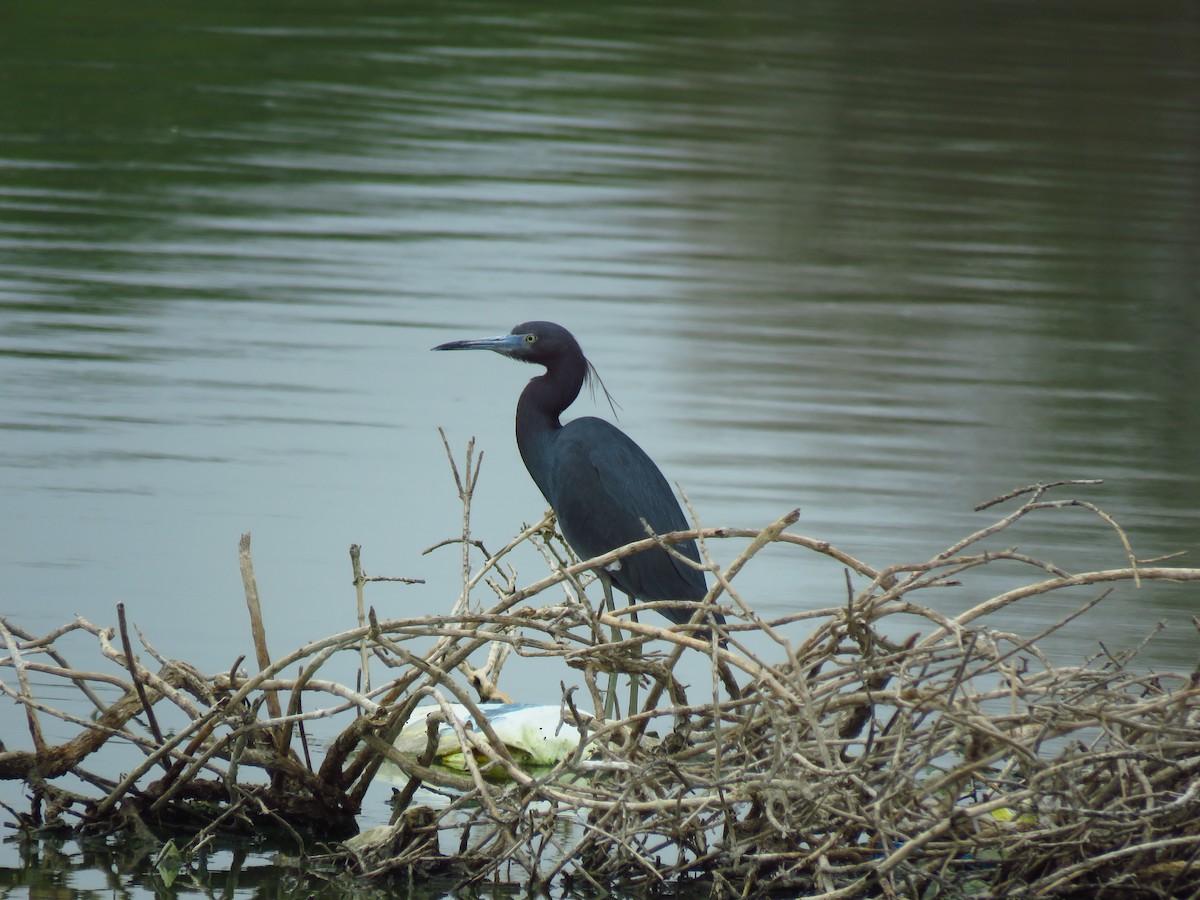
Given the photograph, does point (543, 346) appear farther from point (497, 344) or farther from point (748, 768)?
point (748, 768)

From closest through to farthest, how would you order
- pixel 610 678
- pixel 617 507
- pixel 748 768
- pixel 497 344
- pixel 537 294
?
pixel 748 768
pixel 610 678
pixel 617 507
pixel 497 344
pixel 537 294

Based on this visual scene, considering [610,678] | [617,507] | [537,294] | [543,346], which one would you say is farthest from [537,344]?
[537,294]

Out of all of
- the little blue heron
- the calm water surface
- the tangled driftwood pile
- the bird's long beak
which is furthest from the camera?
the calm water surface

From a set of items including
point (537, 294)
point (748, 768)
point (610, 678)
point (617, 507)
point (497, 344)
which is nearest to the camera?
point (748, 768)

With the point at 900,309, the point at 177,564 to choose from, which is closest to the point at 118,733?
the point at 177,564

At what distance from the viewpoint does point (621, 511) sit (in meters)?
5.07

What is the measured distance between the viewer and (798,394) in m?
8.73

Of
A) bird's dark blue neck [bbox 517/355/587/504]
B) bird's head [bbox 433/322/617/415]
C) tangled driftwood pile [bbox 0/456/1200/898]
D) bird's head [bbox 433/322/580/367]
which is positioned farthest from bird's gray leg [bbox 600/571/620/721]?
bird's head [bbox 433/322/580/367]

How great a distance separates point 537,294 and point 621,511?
5043 millimetres

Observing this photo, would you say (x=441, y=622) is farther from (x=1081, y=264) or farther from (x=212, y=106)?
(x=212, y=106)

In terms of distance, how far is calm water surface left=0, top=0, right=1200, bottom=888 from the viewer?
259 inches

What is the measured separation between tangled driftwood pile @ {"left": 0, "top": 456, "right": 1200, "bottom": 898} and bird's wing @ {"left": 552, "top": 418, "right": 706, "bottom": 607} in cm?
65

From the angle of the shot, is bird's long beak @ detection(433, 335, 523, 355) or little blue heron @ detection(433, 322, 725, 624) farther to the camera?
bird's long beak @ detection(433, 335, 523, 355)

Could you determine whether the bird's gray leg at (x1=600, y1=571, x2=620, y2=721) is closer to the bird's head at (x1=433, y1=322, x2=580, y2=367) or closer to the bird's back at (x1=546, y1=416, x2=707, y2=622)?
the bird's back at (x1=546, y1=416, x2=707, y2=622)
